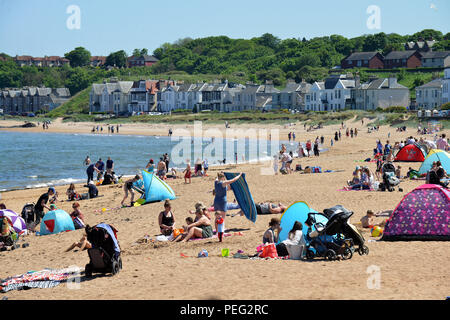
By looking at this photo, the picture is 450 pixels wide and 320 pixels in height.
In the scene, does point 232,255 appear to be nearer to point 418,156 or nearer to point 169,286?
point 169,286

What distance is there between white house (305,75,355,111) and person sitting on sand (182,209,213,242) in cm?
7052

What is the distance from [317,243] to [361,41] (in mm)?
132235

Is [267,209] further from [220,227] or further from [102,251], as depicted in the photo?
[102,251]

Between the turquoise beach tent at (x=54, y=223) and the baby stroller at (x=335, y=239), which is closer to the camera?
the baby stroller at (x=335, y=239)

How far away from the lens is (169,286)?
8578 mm

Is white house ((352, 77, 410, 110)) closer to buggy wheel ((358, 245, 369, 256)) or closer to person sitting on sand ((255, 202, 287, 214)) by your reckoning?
person sitting on sand ((255, 202, 287, 214))

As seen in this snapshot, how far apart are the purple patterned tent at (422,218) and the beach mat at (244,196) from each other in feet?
9.85

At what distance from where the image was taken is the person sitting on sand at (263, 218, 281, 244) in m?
10.7

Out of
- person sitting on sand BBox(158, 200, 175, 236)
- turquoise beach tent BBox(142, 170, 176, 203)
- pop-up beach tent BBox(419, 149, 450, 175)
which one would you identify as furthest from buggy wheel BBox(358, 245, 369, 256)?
pop-up beach tent BBox(419, 149, 450, 175)

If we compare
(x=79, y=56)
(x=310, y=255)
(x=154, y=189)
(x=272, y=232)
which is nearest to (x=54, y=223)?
(x=154, y=189)

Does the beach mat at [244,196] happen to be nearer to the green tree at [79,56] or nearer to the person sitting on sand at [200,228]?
the person sitting on sand at [200,228]

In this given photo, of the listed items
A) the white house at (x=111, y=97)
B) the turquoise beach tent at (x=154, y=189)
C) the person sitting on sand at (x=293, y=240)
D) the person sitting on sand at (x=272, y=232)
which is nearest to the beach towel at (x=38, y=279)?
the person sitting on sand at (x=272, y=232)

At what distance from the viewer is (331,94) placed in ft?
276

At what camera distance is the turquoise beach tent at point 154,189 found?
17.7 meters
